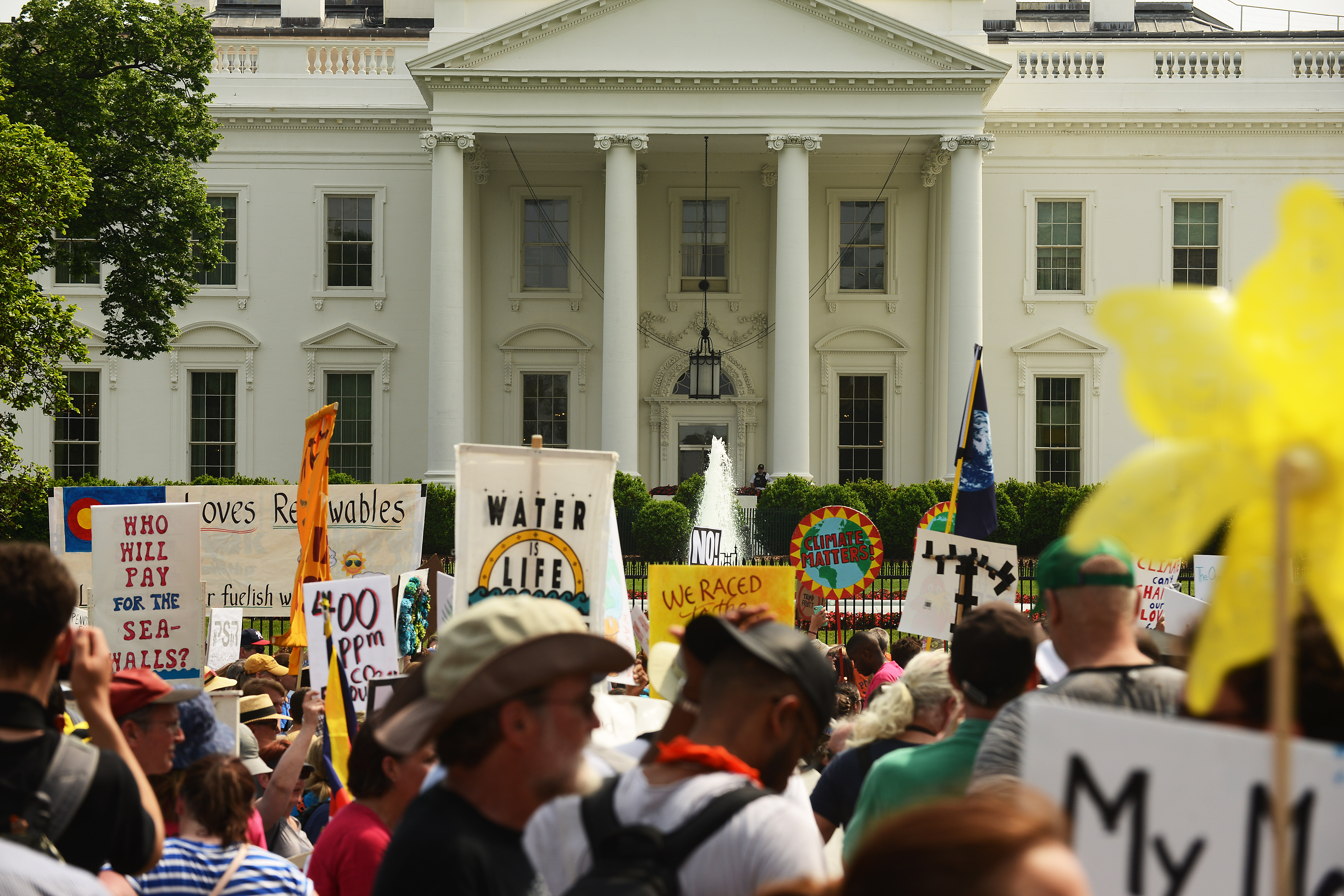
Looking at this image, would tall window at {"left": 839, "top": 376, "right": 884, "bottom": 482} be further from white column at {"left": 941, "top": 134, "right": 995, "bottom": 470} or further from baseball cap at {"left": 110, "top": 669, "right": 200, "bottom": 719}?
baseball cap at {"left": 110, "top": 669, "right": 200, "bottom": 719}

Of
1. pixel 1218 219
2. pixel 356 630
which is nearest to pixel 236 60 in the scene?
pixel 1218 219

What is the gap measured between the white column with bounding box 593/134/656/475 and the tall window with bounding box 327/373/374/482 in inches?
279

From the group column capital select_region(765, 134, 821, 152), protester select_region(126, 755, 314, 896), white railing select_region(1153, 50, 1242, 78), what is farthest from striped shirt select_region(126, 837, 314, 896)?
white railing select_region(1153, 50, 1242, 78)

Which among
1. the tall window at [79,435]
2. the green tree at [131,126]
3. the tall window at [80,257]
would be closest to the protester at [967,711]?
the green tree at [131,126]

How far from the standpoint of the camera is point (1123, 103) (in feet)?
104

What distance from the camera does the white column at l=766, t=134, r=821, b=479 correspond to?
28.2 meters

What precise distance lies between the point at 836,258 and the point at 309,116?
13489 millimetres

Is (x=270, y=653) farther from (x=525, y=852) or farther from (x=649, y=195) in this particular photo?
(x=649, y=195)

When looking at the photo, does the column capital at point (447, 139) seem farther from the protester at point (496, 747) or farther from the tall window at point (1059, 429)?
the protester at point (496, 747)

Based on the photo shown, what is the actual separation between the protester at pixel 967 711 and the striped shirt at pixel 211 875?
160 cm

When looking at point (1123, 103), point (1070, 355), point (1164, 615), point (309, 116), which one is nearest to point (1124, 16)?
point (1123, 103)

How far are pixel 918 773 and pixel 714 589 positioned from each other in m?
4.35

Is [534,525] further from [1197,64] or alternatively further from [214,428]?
[1197,64]

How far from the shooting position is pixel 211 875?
3.63m
